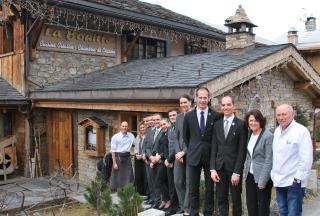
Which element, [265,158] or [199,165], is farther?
[199,165]

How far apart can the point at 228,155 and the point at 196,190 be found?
851 mm

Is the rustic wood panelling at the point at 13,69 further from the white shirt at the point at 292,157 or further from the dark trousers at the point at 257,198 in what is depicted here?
the white shirt at the point at 292,157

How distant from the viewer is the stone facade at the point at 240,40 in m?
10.5

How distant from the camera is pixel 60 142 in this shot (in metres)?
11.3

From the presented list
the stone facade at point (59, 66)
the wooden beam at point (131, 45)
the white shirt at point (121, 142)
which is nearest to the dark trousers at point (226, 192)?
the white shirt at point (121, 142)

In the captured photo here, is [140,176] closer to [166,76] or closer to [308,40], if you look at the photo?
[166,76]

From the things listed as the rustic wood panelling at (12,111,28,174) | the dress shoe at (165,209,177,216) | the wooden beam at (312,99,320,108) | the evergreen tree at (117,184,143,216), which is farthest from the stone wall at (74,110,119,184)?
the wooden beam at (312,99,320,108)

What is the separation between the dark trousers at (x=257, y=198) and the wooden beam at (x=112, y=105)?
2855 mm

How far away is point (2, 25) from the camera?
1195 cm

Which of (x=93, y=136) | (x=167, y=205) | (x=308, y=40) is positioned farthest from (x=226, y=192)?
(x=308, y=40)

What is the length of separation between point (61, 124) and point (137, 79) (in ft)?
10.9

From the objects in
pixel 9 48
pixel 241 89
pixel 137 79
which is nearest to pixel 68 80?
pixel 9 48

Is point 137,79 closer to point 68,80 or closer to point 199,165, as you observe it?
point 68,80

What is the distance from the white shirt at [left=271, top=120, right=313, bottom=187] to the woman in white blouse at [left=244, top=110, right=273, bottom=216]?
0.11 m
